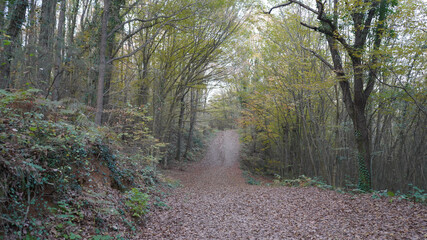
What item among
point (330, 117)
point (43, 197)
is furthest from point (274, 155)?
point (43, 197)

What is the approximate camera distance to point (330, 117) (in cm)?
1578

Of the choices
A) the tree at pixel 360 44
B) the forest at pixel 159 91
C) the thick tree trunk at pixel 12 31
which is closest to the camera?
the forest at pixel 159 91

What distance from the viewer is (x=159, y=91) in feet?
44.3

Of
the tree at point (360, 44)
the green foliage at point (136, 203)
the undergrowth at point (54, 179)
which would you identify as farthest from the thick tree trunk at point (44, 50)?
the tree at point (360, 44)

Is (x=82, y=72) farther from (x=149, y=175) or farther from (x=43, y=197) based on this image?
(x=43, y=197)

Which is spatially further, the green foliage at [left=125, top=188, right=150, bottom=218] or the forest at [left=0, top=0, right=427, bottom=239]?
the green foliage at [left=125, top=188, right=150, bottom=218]

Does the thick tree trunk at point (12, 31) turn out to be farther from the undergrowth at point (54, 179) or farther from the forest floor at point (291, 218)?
the forest floor at point (291, 218)

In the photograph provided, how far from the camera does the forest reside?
160 inches

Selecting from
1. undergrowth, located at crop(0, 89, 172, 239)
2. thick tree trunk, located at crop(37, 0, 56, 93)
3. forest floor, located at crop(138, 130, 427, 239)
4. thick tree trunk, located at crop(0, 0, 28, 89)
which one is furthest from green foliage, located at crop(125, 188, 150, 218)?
thick tree trunk, located at crop(37, 0, 56, 93)

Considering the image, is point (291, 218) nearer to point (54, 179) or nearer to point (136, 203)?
point (136, 203)

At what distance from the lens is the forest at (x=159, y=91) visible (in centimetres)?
407

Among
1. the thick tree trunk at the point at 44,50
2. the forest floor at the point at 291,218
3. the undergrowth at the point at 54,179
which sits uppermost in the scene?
the thick tree trunk at the point at 44,50

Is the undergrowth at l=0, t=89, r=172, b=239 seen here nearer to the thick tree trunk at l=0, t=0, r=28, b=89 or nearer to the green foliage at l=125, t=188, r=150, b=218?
the green foliage at l=125, t=188, r=150, b=218

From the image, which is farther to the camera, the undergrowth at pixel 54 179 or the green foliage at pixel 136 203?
the green foliage at pixel 136 203
